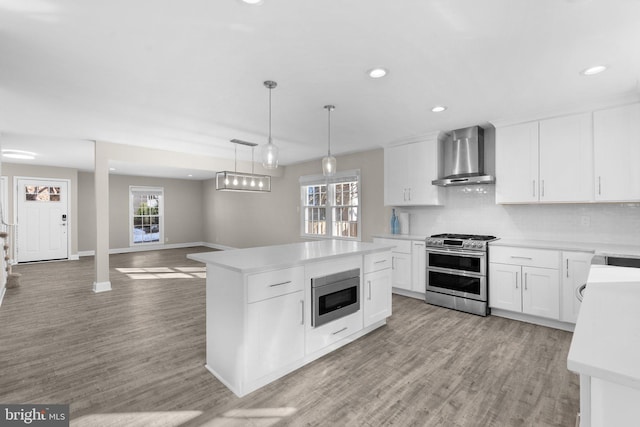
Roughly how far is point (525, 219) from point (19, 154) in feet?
29.4

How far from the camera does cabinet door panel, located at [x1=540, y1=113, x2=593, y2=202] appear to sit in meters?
3.32

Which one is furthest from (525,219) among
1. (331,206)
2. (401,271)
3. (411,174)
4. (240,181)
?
(240,181)

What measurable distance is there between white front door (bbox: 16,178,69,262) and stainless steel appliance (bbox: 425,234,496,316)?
29.4 feet

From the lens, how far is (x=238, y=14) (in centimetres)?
182

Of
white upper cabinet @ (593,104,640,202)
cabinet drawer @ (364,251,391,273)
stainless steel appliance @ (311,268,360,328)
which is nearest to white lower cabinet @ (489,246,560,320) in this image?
white upper cabinet @ (593,104,640,202)

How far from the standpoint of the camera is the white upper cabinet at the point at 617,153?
10.0ft

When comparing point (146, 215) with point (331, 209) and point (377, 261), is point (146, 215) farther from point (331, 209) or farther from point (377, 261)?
point (377, 261)

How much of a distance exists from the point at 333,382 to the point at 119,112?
364 cm

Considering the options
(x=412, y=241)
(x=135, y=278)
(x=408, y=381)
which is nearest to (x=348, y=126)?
(x=412, y=241)

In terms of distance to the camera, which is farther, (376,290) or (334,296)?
(376,290)

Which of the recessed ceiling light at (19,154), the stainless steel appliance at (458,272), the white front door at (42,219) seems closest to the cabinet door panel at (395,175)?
the stainless steel appliance at (458,272)

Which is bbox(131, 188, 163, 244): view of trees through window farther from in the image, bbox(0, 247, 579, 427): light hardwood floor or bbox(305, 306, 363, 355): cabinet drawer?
bbox(305, 306, 363, 355): cabinet drawer

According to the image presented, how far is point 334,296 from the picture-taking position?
2832 mm

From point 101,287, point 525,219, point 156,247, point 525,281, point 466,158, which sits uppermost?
point 466,158
